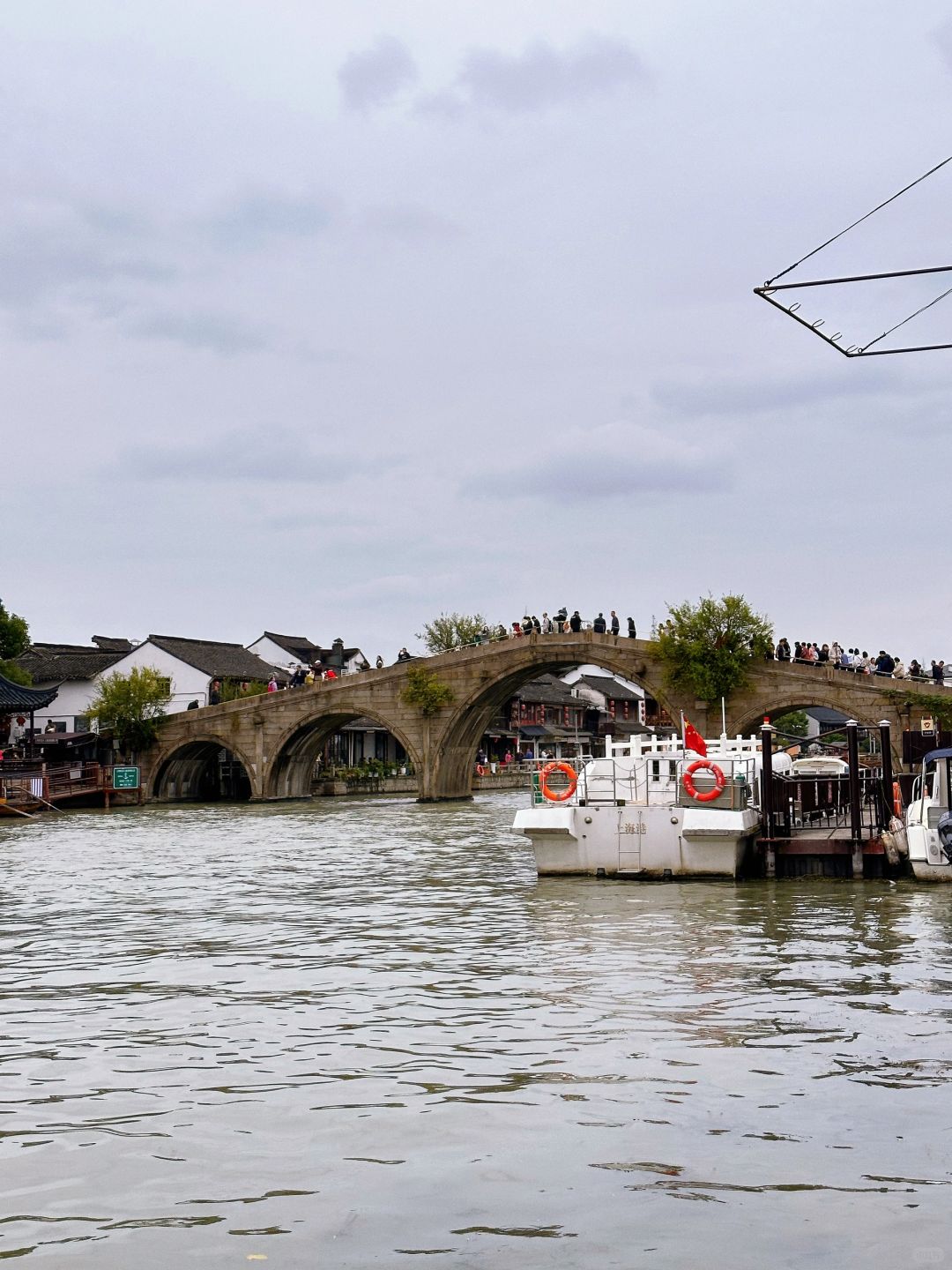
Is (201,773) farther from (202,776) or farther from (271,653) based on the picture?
(271,653)

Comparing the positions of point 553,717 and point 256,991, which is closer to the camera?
point 256,991

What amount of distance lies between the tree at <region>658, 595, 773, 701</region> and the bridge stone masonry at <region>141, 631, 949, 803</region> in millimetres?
500

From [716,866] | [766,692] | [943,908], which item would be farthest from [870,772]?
[766,692]

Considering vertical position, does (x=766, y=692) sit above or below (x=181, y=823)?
above

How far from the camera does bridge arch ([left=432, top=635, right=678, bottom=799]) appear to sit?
164 feet

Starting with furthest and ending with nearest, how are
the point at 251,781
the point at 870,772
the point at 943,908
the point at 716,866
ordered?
the point at 251,781, the point at 870,772, the point at 716,866, the point at 943,908

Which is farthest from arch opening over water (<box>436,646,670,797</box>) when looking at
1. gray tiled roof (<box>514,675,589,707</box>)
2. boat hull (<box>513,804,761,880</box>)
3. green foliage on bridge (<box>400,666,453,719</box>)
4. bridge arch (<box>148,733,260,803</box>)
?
gray tiled roof (<box>514,675,589,707</box>)

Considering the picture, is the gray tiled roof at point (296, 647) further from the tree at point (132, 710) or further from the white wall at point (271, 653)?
the tree at point (132, 710)

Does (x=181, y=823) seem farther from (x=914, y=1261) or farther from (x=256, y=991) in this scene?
(x=914, y=1261)

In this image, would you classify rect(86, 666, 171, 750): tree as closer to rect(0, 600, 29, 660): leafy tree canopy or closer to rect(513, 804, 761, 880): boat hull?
rect(0, 600, 29, 660): leafy tree canopy

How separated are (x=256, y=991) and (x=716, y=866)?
12.0m

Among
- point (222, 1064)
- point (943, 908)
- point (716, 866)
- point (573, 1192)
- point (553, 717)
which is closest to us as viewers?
point (573, 1192)

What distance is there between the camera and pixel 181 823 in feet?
142

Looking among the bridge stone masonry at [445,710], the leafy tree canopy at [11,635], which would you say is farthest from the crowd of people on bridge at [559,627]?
the leafy tree canopy at [11,635]
